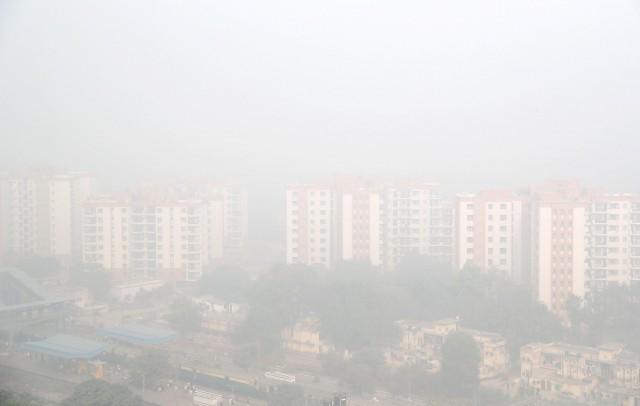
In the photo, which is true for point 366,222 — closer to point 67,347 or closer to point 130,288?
point 130,288

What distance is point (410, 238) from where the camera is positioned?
10.8m

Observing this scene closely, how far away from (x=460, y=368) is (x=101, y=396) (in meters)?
2.85

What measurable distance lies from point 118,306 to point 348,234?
3.27 m

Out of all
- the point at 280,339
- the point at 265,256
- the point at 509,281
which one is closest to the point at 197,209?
the point at 265,256

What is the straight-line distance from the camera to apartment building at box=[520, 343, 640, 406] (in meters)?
6.12

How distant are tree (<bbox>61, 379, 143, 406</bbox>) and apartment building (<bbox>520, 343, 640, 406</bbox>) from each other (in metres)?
3.31

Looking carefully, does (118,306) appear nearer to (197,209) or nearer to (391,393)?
(197,209)

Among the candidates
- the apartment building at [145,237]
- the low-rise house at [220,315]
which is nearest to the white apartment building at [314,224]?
the apartment building at [145,237]

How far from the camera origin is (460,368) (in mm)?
6191

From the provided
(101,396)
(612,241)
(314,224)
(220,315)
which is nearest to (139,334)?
(220,315)

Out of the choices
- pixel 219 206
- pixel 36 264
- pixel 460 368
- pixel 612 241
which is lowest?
pixel 460 368

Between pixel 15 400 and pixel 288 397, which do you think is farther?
pixel 288 397

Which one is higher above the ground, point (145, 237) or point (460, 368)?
point (145, 237)

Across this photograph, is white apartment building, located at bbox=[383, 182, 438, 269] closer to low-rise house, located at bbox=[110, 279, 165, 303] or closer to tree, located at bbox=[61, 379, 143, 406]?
low-rise house, located at bbox=[110, 279, 165, 303]
